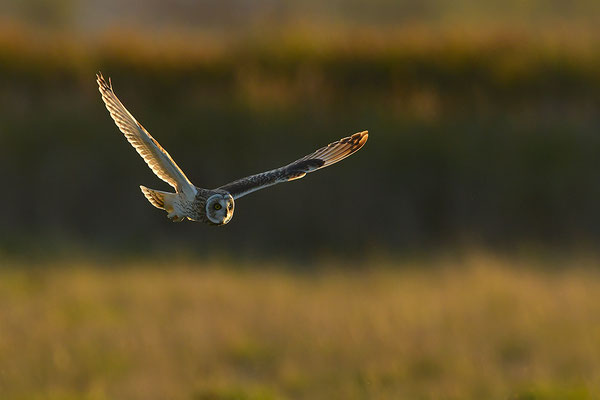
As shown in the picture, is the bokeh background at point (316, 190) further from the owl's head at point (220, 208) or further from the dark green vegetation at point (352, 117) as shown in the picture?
the owl's head at point (220, 208)

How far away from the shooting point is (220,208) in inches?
55.3

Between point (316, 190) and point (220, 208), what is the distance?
46.0ft

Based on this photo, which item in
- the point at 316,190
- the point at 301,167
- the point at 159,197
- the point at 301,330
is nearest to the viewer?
the point at 159,197

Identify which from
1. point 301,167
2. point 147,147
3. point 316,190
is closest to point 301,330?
point 316,190

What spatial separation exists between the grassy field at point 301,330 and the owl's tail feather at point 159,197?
671 centimetres

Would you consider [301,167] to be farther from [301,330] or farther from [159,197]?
[301,330]

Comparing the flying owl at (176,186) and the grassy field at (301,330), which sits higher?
the flying owl at (176,186)

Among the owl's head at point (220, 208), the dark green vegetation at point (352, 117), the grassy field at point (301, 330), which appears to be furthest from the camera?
the dark green vegetation at point (352, 117)

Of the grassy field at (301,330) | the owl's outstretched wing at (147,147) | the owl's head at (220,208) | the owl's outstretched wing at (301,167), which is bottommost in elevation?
the grassy field at (301,330)

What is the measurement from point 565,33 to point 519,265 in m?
5.35

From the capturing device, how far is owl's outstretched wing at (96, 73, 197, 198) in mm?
1414

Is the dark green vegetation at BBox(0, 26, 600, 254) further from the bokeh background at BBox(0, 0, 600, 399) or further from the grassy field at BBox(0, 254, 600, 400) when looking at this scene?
the grassy field at BBox(0, 254, 600, 400)

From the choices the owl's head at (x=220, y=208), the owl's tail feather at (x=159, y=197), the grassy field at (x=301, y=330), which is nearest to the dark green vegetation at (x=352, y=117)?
the grassy field at (x=301, y=330)

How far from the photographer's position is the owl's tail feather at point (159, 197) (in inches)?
59.6
